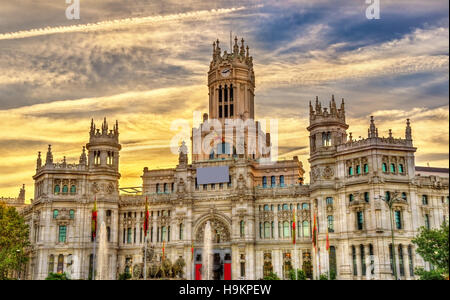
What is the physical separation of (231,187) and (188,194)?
26.2 feet

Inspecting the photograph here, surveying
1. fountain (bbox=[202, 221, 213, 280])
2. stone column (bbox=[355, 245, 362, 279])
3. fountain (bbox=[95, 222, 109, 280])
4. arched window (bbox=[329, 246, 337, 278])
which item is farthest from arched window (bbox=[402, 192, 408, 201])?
fountain (bbox=[95, 222, 109, 280])

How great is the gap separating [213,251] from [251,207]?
10.5 m

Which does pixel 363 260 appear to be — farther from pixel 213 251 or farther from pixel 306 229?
pixel 213 251

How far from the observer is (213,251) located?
326ft

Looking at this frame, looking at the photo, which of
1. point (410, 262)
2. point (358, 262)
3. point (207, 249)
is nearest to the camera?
point (410, 262)

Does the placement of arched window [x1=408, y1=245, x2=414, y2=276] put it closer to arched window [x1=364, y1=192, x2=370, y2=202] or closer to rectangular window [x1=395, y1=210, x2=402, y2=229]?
rectangular window [x1=395, y1=210, x2=402, y2=229]

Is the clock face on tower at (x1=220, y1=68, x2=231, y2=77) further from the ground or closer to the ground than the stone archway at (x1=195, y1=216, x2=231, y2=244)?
further from the ground

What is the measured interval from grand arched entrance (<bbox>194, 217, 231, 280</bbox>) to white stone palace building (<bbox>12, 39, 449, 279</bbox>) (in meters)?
0.19

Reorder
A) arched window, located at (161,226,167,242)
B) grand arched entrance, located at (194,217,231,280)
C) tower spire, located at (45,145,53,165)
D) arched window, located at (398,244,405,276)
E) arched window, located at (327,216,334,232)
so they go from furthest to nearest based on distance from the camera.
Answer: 1. tower spire, located at (45,145,53,165)
2. arched window, located at (161,226,167,242)
3. grand arched entrance, located at (194,217,231,280)
4. arched window, located at (327,216,334,232)
5. arched window, located at (398,244,405,276)

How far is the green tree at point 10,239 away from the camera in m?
90.2

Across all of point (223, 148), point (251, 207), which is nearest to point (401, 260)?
point (251, 207)

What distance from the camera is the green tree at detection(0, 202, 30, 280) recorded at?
3550 inches
